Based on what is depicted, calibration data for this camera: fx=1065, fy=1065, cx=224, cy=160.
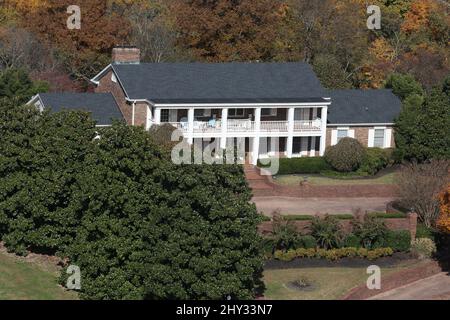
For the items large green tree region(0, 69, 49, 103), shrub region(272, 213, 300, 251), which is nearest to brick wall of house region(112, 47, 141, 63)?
large green tree region(0, 69, 49, 103)

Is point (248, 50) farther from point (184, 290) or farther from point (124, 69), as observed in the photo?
point (184, 290)

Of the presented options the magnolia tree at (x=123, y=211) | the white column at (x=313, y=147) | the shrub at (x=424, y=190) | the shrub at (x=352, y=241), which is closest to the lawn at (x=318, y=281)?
the magnolia tree at (x=123, y=211)

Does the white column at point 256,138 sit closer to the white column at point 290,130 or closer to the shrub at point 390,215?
the white column at point 290,130

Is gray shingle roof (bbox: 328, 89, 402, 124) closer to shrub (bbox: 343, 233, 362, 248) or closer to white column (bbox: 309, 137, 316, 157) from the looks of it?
white column (bbox: 309, 137, 316, 157)

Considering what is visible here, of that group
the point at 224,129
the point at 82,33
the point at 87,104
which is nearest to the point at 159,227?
the point at 224,129

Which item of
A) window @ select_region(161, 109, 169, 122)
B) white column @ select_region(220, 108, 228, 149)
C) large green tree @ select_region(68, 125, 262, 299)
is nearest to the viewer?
large green tree @ select_region(68, 125, 262, 299)

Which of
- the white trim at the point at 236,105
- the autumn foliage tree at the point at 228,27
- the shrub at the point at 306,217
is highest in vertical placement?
the autumn foliage tree at the point at 228,27

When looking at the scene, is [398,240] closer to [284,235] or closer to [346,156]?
[284,235]
